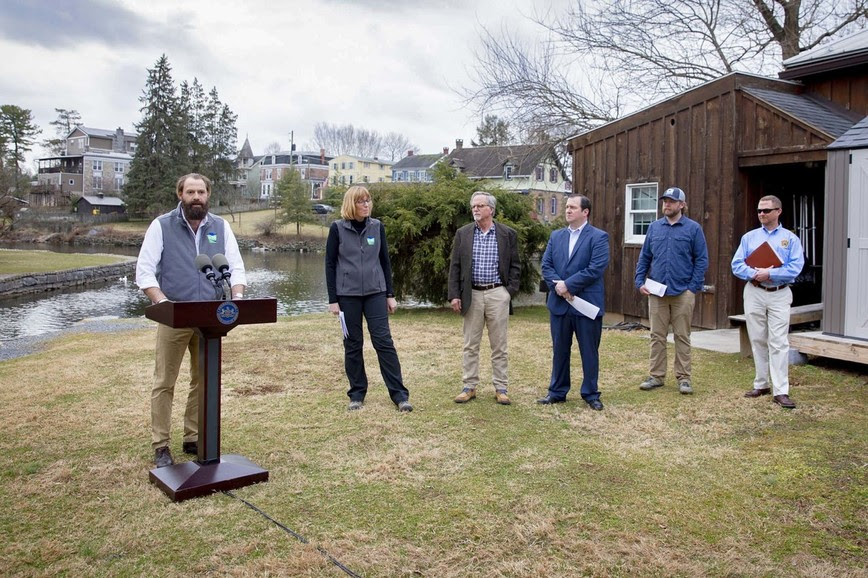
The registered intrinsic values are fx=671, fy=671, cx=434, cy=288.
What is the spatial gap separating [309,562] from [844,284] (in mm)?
6301

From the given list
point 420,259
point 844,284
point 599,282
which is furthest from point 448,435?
point 420,259

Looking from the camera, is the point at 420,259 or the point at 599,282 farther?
the point at 420,259

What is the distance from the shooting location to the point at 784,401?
5871mm

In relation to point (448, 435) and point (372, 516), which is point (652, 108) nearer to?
point (448, 435)

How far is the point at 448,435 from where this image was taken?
5.09 metres

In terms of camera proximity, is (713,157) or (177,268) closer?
(177,268)

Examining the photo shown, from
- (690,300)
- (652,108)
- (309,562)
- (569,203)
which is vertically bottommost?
(309,562)

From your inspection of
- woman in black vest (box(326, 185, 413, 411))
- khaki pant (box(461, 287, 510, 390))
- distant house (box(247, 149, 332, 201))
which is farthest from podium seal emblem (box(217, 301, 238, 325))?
distant house (box(247, 149, 332, 201))

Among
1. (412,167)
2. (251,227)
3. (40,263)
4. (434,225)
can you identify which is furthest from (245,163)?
(434,225)

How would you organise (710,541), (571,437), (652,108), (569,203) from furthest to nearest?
(652,108) → (569,203) → (571,437) → (710,541)

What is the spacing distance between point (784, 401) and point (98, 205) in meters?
75.6

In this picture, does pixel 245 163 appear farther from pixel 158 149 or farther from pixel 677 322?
pixel 677 322

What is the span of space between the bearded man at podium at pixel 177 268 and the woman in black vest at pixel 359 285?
140cm

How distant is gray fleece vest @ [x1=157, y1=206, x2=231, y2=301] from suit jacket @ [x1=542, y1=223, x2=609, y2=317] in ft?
10.1
